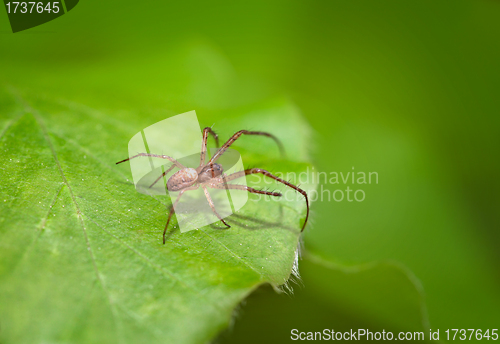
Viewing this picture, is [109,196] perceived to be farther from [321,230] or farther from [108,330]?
[321,230]

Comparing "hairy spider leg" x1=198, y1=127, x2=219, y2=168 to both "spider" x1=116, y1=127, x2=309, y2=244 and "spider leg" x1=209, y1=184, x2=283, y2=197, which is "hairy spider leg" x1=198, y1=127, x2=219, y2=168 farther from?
"spider leg" x1=209, y1=184, x2=283, y2=197

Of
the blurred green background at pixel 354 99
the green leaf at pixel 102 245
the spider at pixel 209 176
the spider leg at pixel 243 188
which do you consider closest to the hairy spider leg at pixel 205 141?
the spider at pixel 209 176

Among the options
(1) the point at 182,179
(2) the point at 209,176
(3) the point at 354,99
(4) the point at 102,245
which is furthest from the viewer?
(3) the point at 354,99

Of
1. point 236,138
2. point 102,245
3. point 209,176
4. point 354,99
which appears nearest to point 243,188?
point 209,176

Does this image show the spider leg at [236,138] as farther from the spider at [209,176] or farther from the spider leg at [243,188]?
the spider leg at [243,188]

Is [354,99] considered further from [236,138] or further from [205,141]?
[205,141]

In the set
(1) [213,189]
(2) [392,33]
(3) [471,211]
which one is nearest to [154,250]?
(1) [213,189]
